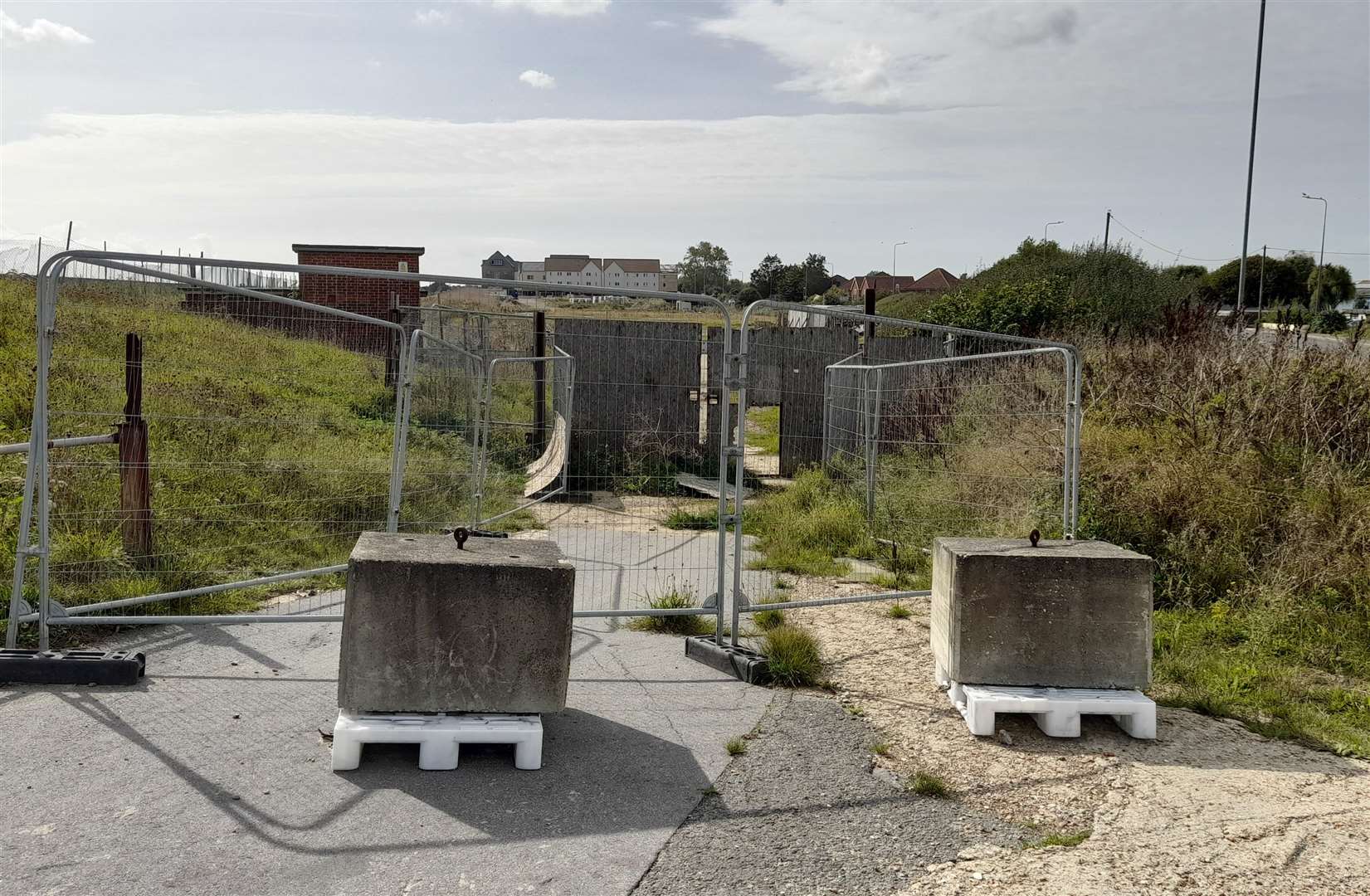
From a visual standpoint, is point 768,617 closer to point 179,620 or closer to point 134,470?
point 179,620

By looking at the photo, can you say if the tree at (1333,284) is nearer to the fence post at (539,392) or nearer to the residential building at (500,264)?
the fence post at (539,392)

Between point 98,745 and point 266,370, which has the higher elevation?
point 266,370

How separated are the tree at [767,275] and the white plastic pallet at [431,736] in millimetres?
60595

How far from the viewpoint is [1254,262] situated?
5334 cm

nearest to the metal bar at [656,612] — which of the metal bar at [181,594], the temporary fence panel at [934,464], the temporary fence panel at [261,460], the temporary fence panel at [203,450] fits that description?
the temporary fence panel at [261,460]

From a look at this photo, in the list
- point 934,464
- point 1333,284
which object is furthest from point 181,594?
point 1333,284

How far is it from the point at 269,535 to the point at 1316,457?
833 centimetres

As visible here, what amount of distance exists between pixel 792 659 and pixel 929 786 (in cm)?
154

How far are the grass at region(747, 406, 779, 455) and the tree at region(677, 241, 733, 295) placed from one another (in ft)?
187

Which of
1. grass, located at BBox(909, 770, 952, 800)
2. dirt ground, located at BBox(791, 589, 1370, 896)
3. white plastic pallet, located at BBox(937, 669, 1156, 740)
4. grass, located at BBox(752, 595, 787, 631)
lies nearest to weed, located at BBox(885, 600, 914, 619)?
grass, located at BBox(752, 595, 787, 631)

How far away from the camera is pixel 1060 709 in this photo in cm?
512

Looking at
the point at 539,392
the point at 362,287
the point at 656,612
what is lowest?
the point at 656,612

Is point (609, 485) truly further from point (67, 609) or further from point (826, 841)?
point (826, 841)

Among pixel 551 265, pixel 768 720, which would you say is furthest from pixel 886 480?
pixel 551 265
